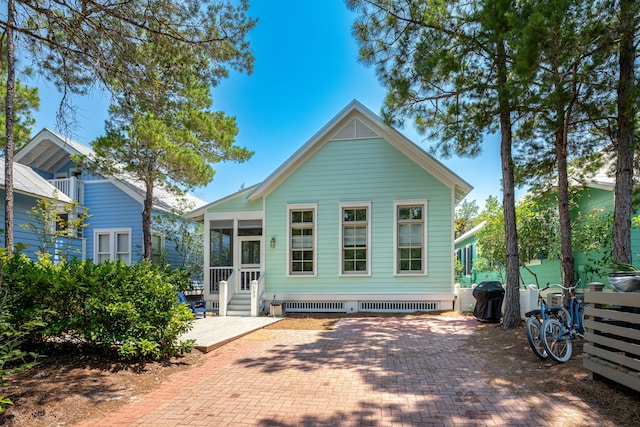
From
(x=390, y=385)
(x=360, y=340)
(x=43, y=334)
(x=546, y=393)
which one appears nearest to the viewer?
(x=546, y=393)

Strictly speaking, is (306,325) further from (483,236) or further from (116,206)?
(116,206)

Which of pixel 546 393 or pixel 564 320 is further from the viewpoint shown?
pixel 564 320

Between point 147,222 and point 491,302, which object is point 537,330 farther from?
point 147,222

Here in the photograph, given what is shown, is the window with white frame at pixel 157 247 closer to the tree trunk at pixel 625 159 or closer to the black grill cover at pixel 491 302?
the black grill cover at pixel 491 302

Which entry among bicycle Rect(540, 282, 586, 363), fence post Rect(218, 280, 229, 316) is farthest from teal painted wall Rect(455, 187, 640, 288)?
fence post Rect(218, 280, 229, 316)

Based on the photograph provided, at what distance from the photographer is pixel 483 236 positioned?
1398 centimetres

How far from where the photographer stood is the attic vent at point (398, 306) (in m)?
11.0

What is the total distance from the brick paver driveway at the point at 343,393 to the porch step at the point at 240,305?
14.2ft

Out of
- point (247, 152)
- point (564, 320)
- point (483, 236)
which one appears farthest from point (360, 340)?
point (247, 152)

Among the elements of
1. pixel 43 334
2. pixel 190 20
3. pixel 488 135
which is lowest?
pixel 43 334

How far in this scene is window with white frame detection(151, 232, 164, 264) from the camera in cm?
1532

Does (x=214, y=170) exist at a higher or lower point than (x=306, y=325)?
higher

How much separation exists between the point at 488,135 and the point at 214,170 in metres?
9.17

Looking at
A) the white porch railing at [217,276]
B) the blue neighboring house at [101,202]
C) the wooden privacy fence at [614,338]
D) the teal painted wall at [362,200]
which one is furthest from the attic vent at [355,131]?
the blue neighboring house at [101,202]
